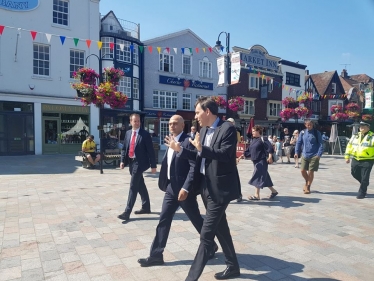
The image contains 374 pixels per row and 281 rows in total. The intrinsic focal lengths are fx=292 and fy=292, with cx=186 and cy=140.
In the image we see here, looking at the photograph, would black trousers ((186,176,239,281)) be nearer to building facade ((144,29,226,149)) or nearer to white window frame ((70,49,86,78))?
white window frame ((70,49,86,78))

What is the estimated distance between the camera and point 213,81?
1152 inches

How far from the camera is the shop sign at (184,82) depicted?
26.0 metres

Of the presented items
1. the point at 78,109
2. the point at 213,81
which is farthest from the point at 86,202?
the point at 213,81

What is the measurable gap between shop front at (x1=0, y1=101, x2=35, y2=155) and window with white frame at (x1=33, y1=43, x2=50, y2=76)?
7.28ft

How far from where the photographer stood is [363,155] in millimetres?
6941

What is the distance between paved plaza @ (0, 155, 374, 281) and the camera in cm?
331

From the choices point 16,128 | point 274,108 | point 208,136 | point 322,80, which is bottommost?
point 208,136

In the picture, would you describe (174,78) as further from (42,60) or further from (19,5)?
(19,5)

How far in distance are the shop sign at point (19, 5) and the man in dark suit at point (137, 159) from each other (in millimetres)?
16773

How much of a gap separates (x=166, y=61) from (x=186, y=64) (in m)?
2.16

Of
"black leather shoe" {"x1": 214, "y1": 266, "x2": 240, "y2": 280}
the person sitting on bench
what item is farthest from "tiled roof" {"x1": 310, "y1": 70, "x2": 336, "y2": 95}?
"black leather shoe" {"x1": 214, "y1": 266, "x2": 240, "y2": 280}

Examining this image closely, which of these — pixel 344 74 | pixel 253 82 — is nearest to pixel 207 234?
pixel 253 82

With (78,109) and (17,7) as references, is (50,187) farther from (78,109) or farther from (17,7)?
(17,7)

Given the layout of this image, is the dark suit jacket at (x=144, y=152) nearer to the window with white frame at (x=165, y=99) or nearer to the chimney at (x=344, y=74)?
Result: the window with white frame at (x=165, y=99)
